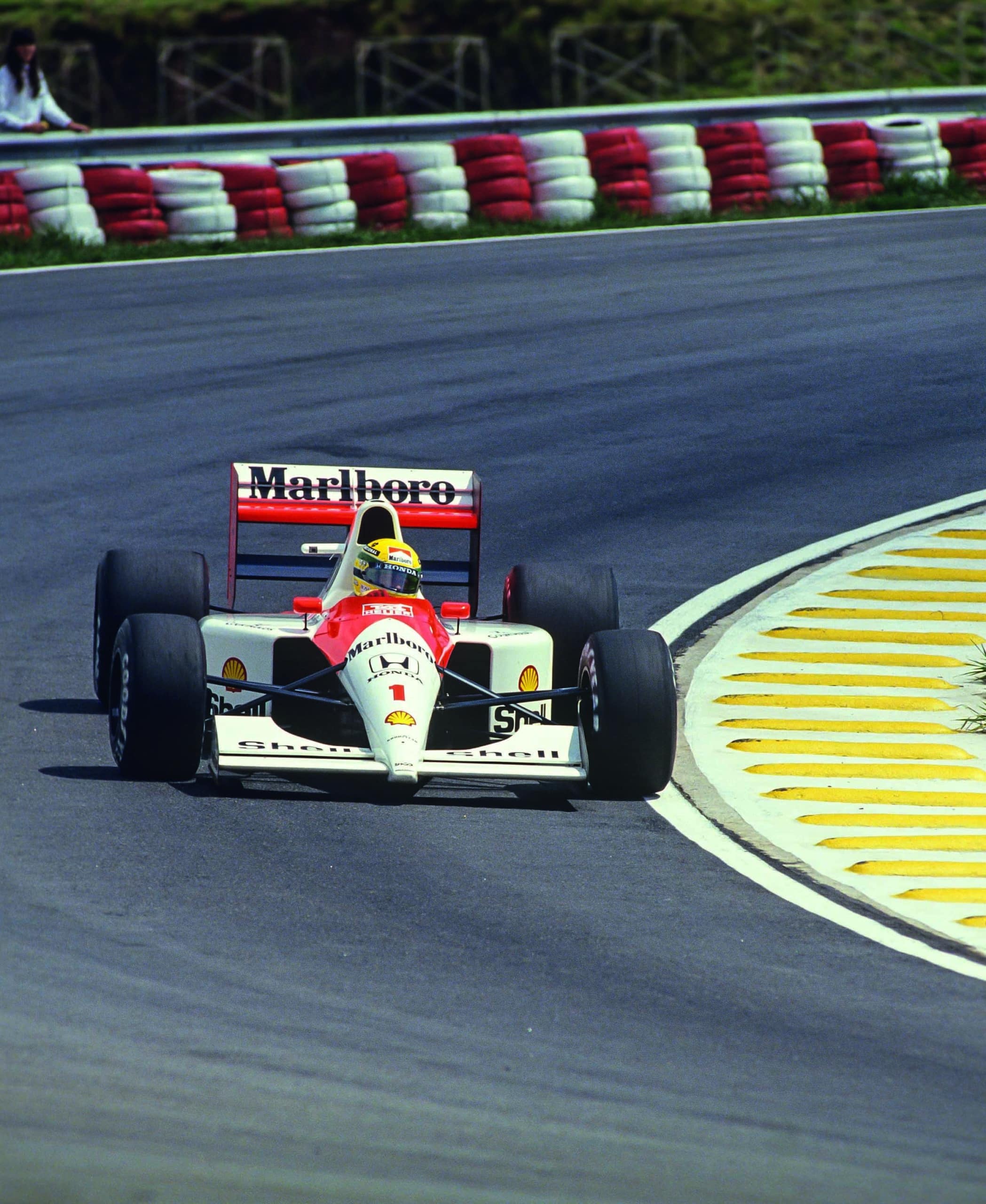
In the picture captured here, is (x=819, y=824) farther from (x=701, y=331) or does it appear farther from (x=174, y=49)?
(x=174, y=49)

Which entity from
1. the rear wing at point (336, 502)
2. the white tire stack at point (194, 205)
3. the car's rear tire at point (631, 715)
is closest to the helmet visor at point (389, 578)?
the car's rear tire at point (631, 715)

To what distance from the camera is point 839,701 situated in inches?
492

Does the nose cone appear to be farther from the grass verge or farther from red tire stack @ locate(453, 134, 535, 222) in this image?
red tire stack @ locate(453, 134, 535, 222)

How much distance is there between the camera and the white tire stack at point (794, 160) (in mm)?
26266

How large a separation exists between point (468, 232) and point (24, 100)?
5039 millimetres

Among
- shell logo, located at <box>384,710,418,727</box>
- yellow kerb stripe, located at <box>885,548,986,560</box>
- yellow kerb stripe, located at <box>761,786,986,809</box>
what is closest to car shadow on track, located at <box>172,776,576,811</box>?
shell logo, located at <box>384,710,418,727</box>

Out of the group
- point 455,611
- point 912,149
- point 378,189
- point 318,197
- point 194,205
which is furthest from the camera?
point 912,149

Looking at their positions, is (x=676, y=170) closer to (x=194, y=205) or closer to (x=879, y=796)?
(x=194, y=205)

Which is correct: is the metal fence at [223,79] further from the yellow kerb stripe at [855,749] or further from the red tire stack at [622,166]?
the yellow kerb stripe at [855,749]

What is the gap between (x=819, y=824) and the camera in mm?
10359

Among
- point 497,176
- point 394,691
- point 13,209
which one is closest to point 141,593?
point 394,691

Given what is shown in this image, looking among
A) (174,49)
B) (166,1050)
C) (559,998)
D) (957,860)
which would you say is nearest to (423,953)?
(559,998)

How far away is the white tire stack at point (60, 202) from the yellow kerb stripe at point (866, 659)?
1225 cm

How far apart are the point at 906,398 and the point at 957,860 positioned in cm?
1028
